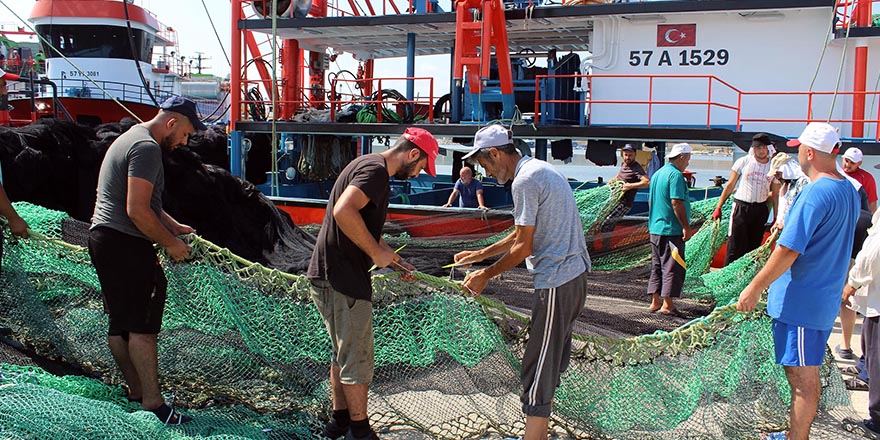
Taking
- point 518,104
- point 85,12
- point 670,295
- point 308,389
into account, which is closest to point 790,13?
point 518,104

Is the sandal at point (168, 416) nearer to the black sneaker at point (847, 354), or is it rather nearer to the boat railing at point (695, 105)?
the black sneaker at point (847, 354)

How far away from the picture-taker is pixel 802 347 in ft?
11.8

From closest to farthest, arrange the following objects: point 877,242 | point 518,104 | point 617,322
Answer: point 877,242 → point 617,322 → point 518,104

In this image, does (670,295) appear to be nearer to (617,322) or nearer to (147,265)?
(617,322)

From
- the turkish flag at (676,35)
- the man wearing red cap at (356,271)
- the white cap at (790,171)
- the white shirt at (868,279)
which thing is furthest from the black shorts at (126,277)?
the turkish flag at (676,35)

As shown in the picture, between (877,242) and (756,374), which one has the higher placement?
(877,242)

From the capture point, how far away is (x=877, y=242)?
14.8 feet

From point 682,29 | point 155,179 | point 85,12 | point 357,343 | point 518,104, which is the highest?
point 85,12

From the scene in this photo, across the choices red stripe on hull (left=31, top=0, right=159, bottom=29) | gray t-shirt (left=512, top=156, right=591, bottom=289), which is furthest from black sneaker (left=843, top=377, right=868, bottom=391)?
red stripe on hull (left=31, top=0, right=159, bottom=29)

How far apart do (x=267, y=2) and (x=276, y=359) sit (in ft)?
36.0

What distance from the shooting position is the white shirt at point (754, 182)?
23.8ft

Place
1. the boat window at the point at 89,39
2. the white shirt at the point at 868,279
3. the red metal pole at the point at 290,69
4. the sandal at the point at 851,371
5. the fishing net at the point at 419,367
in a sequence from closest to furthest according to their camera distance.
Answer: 1. the fishing net at the point at 419,367
2. the white shirt at the point at 868,279
3. the sandal at the point at 851,371
4. the red metal pole at the point at 290,69
5. the boat window at the point at 89,39

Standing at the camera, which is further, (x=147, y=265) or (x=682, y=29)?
(x=682, y=29)

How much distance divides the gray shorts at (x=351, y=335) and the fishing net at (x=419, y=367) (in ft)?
1.16
